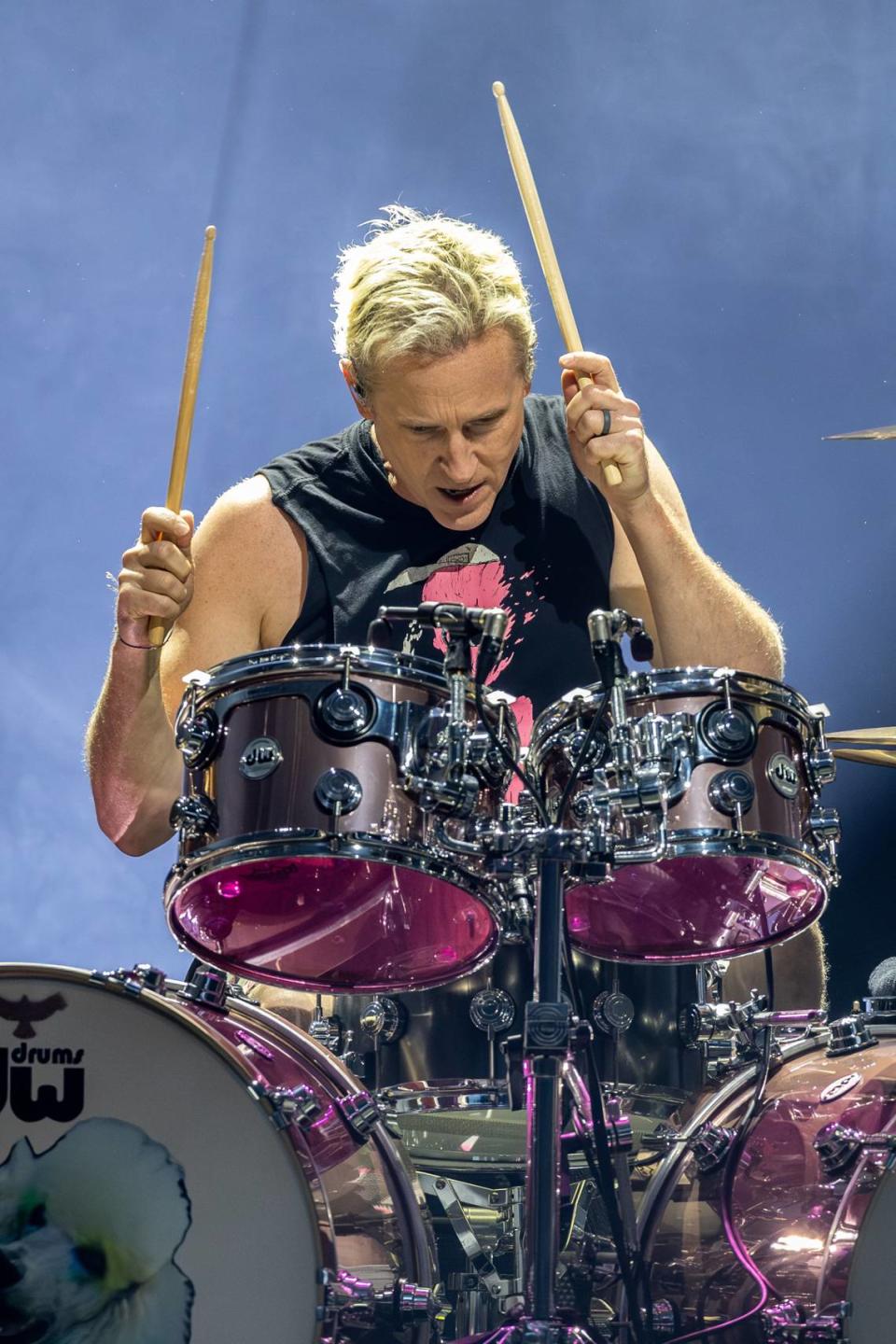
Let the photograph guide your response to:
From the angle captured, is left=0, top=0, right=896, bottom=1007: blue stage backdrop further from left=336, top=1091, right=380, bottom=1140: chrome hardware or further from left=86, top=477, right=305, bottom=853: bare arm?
left=336, top=1091, right=380, bottom=1140: chrome hardware

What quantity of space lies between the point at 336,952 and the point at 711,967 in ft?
1.34

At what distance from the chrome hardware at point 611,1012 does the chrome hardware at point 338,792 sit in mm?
397

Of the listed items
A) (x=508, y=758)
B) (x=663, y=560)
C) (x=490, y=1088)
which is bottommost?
(x=490, y=1088)

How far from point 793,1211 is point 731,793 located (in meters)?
0.38

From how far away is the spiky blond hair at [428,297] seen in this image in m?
1.86

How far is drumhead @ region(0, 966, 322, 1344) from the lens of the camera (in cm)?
122

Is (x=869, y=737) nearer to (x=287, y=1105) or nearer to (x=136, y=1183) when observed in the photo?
(x=287, y=1105)

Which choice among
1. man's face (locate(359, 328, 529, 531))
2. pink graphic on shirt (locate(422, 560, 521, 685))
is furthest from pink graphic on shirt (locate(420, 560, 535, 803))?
man's face (locate(359, 328, 529, 531))

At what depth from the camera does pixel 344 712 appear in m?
1.33

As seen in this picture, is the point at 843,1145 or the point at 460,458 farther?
the point at 460,458

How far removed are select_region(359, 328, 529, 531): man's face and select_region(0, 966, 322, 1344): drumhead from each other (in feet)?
2.86

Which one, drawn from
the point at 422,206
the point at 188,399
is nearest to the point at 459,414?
the point at 188,399

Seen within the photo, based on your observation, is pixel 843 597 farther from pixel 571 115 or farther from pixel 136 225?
pixel 136 225

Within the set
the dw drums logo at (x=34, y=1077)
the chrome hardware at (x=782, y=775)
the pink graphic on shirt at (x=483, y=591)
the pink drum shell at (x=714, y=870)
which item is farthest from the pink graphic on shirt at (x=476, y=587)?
the dw drums logo at (x=34, y=1077)
